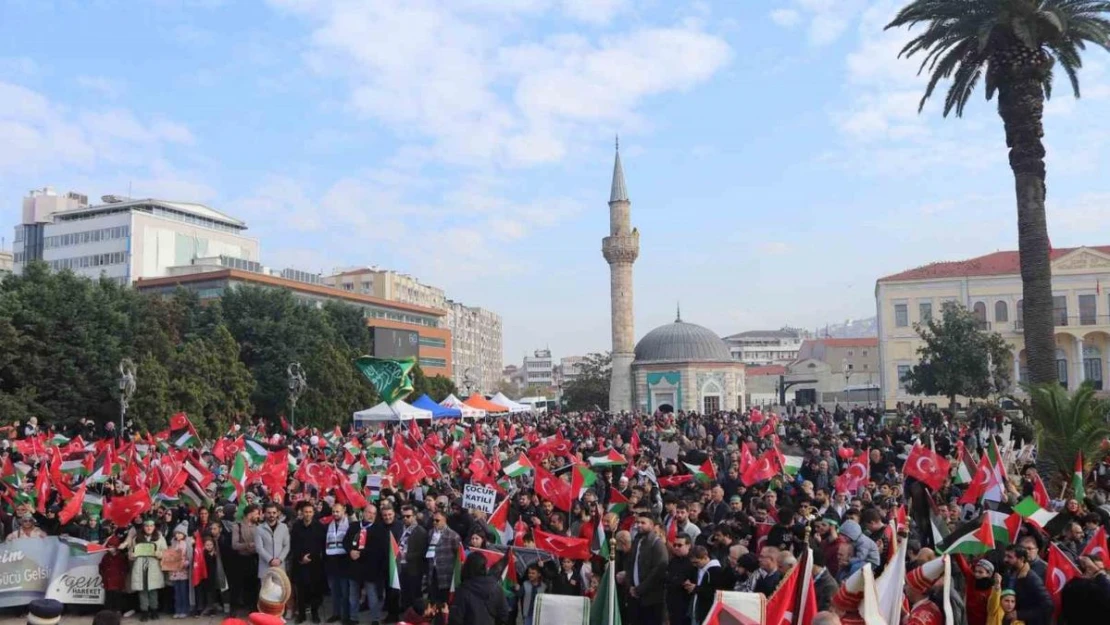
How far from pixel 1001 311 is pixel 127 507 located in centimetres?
6299

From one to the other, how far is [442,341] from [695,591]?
80.2 m

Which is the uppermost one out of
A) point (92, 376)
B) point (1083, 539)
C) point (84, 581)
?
point (92, 376)

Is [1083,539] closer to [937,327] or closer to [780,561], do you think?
[780,561]

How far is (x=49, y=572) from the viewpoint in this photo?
37.3 ft

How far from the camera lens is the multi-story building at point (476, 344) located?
135m

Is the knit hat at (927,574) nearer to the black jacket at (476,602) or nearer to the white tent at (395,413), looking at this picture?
the black jacket at (476,602)

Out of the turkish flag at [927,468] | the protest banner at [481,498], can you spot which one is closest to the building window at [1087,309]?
the turkish flag at [927,468]

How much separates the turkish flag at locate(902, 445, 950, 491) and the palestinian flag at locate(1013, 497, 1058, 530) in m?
2.86

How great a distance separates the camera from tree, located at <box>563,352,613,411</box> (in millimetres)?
82562

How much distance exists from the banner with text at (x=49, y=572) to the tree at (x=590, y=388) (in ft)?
226

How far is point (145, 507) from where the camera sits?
11.9m

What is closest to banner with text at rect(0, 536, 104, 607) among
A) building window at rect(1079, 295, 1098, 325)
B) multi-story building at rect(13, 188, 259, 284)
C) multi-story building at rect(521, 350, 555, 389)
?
building window at rect(1079, 295, 1098, 325)

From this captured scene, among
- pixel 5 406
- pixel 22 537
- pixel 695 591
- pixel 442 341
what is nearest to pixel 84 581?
pixel 22 537

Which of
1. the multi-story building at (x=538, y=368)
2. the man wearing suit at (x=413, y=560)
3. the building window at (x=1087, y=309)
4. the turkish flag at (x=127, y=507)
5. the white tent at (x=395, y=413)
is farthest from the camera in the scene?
the multi-story building at (x=538, y=368)
